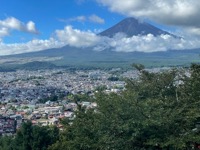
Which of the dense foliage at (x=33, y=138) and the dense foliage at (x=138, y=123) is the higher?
the dense foliage at (x=138, y=123)

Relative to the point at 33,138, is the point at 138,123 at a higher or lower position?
higher

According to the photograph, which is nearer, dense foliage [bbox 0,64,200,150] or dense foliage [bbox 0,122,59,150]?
dense foliage [bbox 0,64,200,150]

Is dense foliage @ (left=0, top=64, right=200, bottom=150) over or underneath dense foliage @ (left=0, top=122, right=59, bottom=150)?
over

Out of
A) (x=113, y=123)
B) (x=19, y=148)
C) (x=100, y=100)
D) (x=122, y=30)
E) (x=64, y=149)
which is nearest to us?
(x=113, y=123)

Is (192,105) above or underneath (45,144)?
above

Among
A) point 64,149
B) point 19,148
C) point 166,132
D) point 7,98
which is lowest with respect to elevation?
point 7,98

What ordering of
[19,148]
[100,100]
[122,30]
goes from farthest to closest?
[122,30] < [19,148] < [100,100]

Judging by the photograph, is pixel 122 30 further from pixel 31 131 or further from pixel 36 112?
pixel 31 131

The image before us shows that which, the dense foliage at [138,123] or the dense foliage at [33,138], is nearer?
the dense foliage at [138,123]

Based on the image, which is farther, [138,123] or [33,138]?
[33,138]

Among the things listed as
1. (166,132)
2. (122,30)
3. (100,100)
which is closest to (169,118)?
(166,132)

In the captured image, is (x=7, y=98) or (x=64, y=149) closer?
(x=64, y=149)
